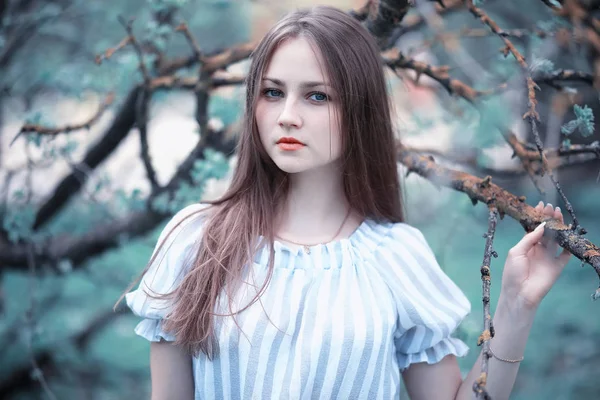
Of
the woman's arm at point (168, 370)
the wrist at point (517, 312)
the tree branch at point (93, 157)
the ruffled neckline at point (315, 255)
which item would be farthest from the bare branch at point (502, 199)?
the tree branch at point (93, 157)

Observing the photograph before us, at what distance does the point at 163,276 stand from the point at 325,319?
1.12ft

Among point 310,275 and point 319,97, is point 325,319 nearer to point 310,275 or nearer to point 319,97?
point 310,275

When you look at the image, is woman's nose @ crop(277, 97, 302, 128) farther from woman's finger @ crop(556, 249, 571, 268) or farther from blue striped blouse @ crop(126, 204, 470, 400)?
woman's finger @ crop(556, 249, 571, 268)

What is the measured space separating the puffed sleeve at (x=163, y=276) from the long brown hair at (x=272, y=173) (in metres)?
0.03

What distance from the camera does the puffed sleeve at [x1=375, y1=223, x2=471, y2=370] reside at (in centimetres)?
116

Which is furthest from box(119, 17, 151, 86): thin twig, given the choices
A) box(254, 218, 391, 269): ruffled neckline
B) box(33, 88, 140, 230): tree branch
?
box(254, 218, 391, 269): ruffled neckline

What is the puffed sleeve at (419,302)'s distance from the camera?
116cm

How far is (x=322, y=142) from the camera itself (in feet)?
3.65

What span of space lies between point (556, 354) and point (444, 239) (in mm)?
544

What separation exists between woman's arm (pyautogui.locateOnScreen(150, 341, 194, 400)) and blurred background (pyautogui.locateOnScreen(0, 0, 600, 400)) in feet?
1.77

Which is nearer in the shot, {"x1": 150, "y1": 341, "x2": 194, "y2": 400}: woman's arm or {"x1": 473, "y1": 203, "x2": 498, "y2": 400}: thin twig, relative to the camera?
{"x1": 473, "y1": 203, "x2": 498, "y2": 400}: thin twig

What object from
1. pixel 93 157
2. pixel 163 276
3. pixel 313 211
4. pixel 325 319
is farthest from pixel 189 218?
pixel 93 157

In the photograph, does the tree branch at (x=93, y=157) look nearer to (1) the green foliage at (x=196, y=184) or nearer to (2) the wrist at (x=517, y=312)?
(1) the green foliage at (x=196, y=184)

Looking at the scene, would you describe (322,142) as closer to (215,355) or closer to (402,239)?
(402,239)
